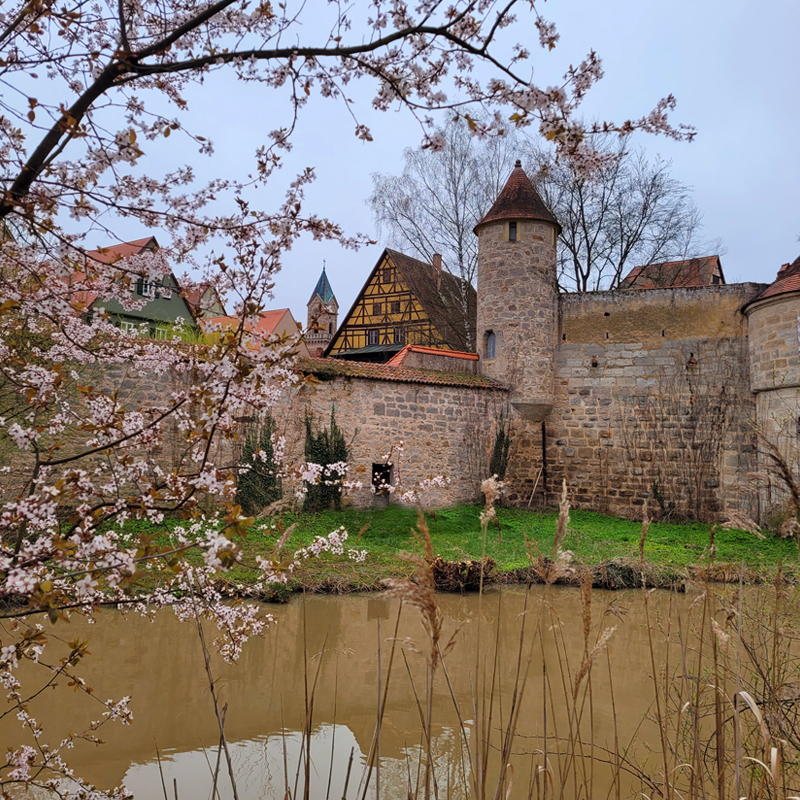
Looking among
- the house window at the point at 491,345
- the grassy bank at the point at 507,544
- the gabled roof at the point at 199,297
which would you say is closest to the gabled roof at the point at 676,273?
the house window at the point at 491,345

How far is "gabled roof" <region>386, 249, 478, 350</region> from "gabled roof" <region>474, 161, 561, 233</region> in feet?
15.4

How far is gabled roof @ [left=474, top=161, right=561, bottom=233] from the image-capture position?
43.4 feet

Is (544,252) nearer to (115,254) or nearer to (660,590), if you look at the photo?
(660,590)

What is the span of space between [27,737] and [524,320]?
1084 cm

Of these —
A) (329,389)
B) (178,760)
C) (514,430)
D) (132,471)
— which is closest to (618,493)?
(514,430)

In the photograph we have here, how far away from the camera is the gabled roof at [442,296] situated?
19266 millimetres

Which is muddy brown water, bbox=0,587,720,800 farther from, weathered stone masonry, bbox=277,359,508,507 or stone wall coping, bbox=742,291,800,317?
stone wall coping, bbox=742,291,800,317

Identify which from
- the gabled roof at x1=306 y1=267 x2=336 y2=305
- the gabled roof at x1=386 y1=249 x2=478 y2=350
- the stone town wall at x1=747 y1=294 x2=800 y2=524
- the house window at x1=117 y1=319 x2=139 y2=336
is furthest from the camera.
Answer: the gabled roof at x1=306 y1=267 x2=336 y2=305

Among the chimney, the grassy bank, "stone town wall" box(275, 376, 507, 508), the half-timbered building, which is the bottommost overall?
the grassy bank

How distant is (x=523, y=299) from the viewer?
13.1m

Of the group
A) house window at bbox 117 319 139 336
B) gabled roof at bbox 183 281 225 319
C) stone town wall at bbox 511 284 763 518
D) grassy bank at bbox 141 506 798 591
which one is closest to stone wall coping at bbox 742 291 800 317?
stone town wall at bbox 511 284 763 518

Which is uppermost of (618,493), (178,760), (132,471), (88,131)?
(88,131)

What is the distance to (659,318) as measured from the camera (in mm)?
12531

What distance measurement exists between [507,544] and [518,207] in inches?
270
